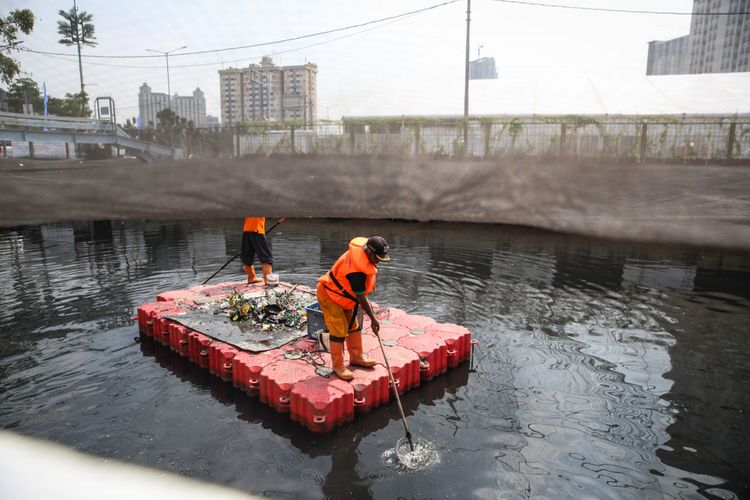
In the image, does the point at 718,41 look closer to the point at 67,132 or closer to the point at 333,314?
the point at 333,314

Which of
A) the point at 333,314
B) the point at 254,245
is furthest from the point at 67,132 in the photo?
the point at 254,245

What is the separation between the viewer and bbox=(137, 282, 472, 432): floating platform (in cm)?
612

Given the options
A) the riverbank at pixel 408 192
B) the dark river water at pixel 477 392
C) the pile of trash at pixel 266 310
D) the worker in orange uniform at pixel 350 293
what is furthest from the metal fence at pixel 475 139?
the pile of trash at pixel 266 310

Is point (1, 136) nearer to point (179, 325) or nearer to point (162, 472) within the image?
point (162, 472)

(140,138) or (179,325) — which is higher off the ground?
(140,138)

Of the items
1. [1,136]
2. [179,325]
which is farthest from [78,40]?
[179,325]

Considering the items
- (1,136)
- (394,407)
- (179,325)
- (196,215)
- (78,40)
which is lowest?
(394,407)

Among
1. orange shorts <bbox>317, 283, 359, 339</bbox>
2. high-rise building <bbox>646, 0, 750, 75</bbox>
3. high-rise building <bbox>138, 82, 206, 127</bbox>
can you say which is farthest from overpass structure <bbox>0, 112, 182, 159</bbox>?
high-rise building <bbox>646, 0, 750, 75</bbox>

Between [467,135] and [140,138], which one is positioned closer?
[467,135]

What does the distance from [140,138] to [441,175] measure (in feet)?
8.72

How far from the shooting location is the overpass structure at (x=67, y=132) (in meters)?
2.44

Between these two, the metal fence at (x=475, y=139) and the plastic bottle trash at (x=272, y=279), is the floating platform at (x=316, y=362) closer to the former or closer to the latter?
the plastic bottle trash at (x=272, y=279)

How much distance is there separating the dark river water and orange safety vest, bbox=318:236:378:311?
1700 mm

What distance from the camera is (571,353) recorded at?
8.09 meters
